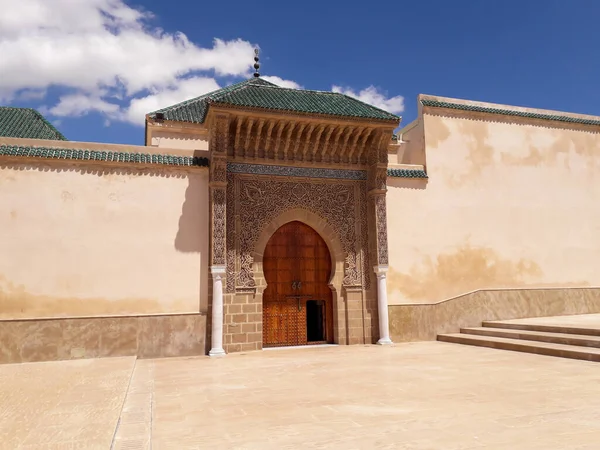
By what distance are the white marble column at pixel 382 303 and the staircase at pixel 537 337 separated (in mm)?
1138

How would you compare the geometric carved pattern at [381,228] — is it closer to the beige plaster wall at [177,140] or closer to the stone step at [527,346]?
the stone step at [527,346]

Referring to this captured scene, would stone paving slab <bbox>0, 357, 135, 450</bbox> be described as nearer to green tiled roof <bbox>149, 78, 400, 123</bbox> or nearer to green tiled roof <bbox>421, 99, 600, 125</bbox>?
green tiled roof <bbox>149, 78, 400, 123</bbox>

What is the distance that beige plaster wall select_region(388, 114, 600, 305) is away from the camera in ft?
27.9

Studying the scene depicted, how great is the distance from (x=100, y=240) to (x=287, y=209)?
289cm

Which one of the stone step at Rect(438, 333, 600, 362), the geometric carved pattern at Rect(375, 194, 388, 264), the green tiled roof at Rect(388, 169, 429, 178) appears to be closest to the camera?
the stone step at Rect(438, 333, 600, 362)

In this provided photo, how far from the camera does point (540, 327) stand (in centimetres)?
745

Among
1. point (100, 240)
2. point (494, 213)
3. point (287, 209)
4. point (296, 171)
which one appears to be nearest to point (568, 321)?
point (494, 213)

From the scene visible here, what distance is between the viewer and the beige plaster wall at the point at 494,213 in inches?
335

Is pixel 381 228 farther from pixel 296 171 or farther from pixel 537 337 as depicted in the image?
pixel 537 337

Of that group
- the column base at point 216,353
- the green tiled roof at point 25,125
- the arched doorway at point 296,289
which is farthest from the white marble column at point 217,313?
the green tiled roof at point 25,125

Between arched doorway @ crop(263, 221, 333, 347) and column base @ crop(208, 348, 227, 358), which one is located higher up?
arched doorway @ crop(263, 221, 333, 347)

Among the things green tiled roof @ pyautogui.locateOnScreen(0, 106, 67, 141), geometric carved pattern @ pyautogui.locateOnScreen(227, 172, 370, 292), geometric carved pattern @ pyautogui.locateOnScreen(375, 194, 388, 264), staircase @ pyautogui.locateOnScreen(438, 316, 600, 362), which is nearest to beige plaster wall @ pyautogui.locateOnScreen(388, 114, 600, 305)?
geometric carved pattern @ pyautogui.locateOnScreen(375, 194, 388, 264)

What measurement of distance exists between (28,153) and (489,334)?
7.62 m

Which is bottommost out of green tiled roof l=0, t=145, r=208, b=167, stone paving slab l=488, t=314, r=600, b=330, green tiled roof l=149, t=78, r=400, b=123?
stone paving slab l=488, t=314, r=600, b=330
